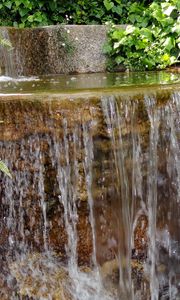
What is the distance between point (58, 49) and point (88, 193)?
10.4ft

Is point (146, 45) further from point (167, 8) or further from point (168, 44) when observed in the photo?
point (167, 8)

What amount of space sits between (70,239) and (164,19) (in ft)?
13.0

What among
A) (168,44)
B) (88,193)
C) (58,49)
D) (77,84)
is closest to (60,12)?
(58,49)

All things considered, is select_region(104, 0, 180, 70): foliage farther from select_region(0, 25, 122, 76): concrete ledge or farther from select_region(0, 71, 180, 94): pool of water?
select_region(0, 71, 180, 94): pool of water

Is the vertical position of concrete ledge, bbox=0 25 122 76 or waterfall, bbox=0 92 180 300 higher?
concrete ledge, bbox=0 25 122 76

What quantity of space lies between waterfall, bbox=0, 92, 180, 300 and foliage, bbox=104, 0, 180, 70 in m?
2.70

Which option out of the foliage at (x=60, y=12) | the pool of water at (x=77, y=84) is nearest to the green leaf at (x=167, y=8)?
the foliage at (x=60, y=12)

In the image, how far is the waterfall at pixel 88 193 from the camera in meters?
3.20

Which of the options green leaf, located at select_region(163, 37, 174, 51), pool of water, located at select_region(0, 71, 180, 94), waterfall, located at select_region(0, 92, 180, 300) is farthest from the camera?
green leaf, located at select_region(163, 37, 174, 51)

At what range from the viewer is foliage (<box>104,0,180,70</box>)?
6094 mm

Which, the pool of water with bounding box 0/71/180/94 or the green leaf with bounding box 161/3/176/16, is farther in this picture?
the green leaf with bounding box 161/3/176/16

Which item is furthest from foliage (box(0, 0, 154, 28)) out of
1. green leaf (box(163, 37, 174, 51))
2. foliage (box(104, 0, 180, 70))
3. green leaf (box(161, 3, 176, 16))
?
green leaf (box(163, 37, 174, 51))

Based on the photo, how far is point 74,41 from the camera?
6105 millimetres

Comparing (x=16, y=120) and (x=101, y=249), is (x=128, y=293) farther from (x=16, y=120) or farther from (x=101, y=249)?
(x=16, y=120)
